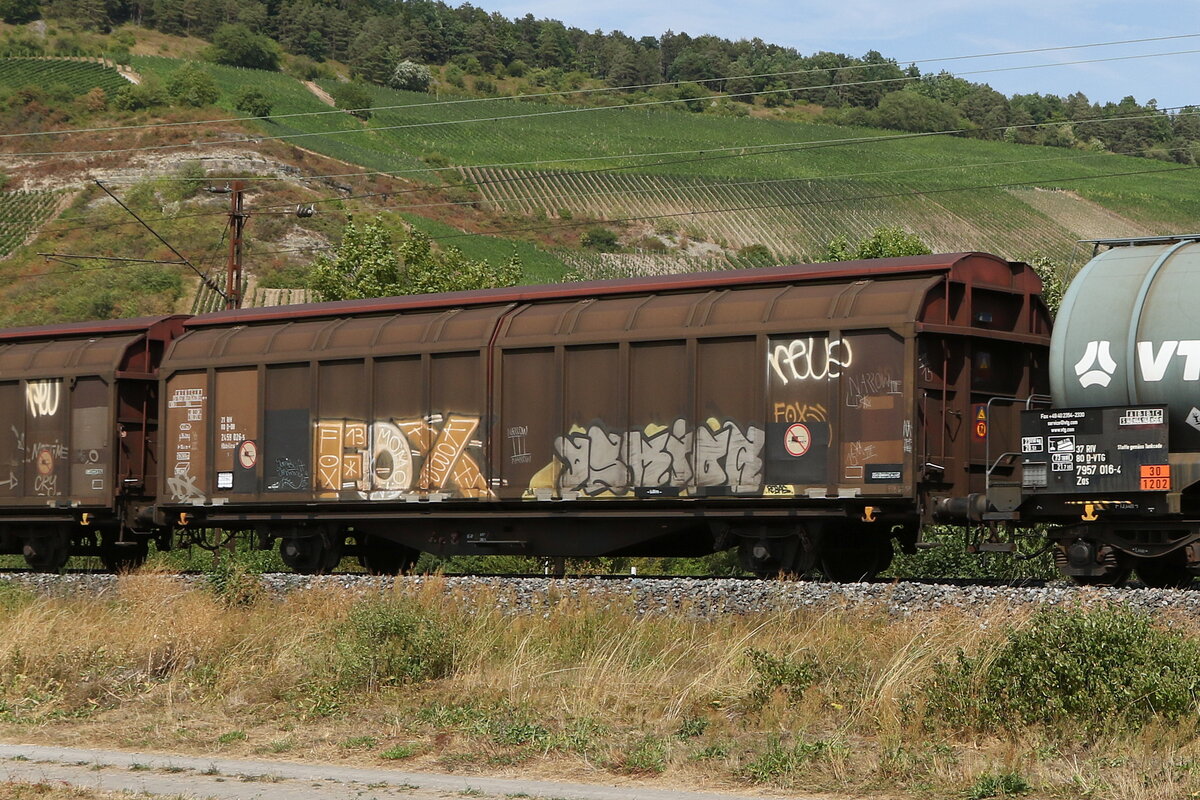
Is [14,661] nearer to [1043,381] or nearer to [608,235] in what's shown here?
[1043,381]

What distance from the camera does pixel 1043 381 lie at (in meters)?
16.0

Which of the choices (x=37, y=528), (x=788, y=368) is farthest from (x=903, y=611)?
(x=37, y=528)

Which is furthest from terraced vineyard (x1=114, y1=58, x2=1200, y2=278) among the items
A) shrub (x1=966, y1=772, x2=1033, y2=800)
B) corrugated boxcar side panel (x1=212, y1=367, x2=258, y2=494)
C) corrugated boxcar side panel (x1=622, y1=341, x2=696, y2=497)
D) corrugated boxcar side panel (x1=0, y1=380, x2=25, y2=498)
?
shrub (x1=966, y1=772, x2=1033, y2=800)

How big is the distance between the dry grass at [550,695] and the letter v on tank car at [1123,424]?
2204mm

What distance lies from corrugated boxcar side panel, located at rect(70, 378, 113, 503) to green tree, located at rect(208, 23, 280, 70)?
149m

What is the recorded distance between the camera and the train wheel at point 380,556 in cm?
1962

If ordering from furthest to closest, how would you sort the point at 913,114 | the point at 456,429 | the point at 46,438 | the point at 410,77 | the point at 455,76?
the point at 455,76
the point at 410,77
the point at 913,114
the point at 46,438
the point at 456,429

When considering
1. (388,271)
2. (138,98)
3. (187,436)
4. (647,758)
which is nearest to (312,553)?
(187,436)

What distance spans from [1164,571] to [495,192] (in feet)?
277

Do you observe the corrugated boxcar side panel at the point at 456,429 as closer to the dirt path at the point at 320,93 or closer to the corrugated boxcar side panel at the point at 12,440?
the corrugated boxcar side panel at the point at 12,440

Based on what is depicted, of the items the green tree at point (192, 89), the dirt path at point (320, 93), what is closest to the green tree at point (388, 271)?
the green tree at point (192, 89)

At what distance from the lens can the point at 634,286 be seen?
16625 millimetres

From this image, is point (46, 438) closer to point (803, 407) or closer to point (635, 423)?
point (635, 423)

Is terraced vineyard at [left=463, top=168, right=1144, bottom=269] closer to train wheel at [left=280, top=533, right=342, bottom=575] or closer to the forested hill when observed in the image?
the forested hill
